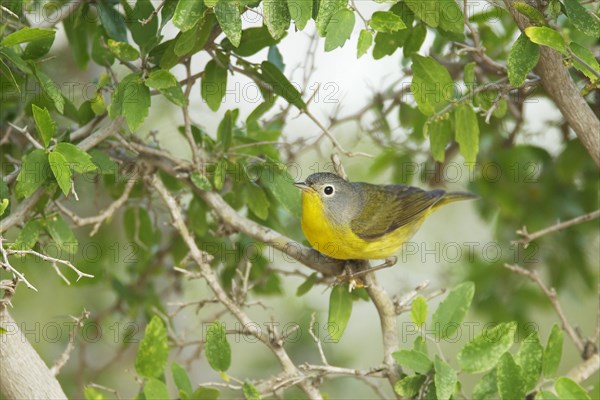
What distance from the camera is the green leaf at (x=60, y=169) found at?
2.88 m

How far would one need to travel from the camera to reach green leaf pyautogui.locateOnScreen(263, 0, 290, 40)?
2.82 meters

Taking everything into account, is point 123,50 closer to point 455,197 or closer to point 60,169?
point 60,169

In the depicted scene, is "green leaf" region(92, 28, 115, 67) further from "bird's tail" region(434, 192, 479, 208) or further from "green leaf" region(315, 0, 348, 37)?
"bird's tail" region(434, 192, 479, 208)

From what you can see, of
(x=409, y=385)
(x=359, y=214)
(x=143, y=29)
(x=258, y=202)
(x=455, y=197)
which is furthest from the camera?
(x=455, y=197)

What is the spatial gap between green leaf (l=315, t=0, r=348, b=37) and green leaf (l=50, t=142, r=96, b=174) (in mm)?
919

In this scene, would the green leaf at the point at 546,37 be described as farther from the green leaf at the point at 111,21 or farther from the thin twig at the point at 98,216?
the thin twig at the point at 98,216

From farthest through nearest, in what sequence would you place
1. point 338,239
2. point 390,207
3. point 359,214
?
point 390,207
point 359,214
point 338,239

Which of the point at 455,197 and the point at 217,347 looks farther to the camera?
the point at 455,197

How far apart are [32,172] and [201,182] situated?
73cm

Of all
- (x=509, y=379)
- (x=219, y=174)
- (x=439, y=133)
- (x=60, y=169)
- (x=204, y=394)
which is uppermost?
(x=439, y=133)

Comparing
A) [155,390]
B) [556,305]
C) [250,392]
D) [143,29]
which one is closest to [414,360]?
[250,392]

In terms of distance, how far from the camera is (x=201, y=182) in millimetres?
3480

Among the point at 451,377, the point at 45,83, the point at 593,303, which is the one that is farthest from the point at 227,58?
the point at 593,303

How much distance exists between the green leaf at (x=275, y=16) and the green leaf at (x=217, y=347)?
1.06 metres
